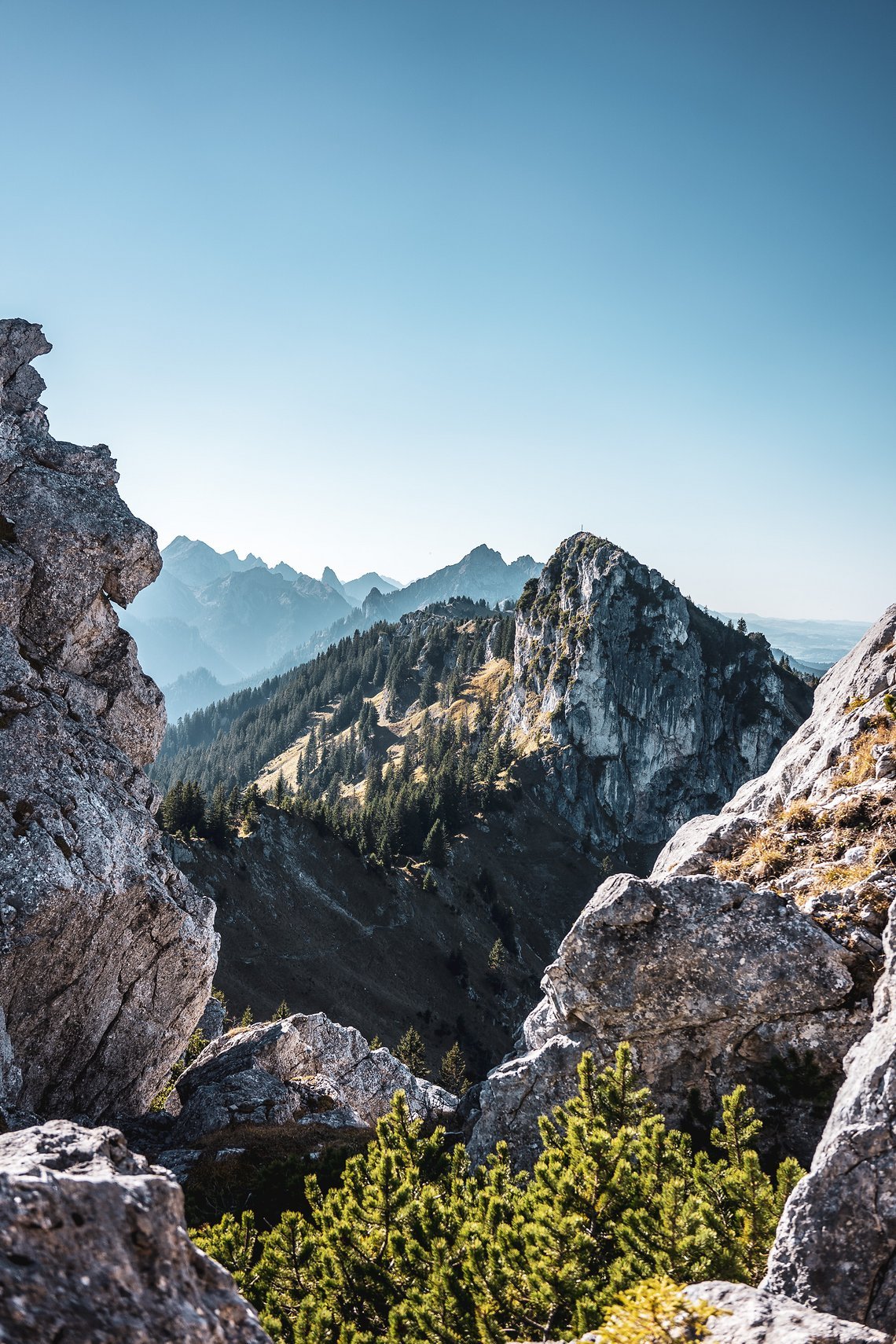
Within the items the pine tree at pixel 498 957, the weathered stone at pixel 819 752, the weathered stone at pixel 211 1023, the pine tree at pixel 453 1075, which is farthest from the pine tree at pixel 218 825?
the weathered stone at pixel 819 752

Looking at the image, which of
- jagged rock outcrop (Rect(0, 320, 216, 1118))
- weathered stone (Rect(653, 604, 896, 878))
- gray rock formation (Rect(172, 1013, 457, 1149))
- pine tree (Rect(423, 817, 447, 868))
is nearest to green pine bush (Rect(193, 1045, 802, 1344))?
weathered stone (Rect(653, 604, 896, 878))

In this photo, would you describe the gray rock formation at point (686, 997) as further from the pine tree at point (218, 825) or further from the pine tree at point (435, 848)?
the pine tree at point (435, 848)

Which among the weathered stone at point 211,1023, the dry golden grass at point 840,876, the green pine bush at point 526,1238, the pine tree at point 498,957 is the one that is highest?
the dry golden grass at point 840,876

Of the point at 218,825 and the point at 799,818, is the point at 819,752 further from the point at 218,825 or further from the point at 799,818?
the point at 218,825

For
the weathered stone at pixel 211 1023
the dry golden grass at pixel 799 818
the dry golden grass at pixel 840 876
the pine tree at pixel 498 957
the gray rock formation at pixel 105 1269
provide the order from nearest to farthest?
the gray rock formation at pixel 105 1269 < the dry golden grass at pixel 840 876 < the dry golden grass at pixel 799 818 < the weathered stone at pixel 211 1023 < the pine tree at pixel 498 957

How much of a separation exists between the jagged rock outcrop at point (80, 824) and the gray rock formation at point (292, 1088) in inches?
146

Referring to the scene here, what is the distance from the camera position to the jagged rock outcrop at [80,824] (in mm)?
25453

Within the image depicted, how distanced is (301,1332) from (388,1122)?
15.7ft

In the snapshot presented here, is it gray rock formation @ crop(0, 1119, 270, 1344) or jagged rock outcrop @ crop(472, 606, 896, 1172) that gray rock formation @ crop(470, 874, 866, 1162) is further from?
gray rock formation @ crop(0, 1119, 270, 1344)

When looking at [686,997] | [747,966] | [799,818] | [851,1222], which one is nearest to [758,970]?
[747,966]

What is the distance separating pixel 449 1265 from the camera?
1273 centimetres

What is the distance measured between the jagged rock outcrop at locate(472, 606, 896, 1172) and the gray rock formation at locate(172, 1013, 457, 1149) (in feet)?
43.0

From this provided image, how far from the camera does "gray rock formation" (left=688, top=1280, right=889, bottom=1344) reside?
8.70 meters

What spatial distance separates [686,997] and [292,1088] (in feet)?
82.6
